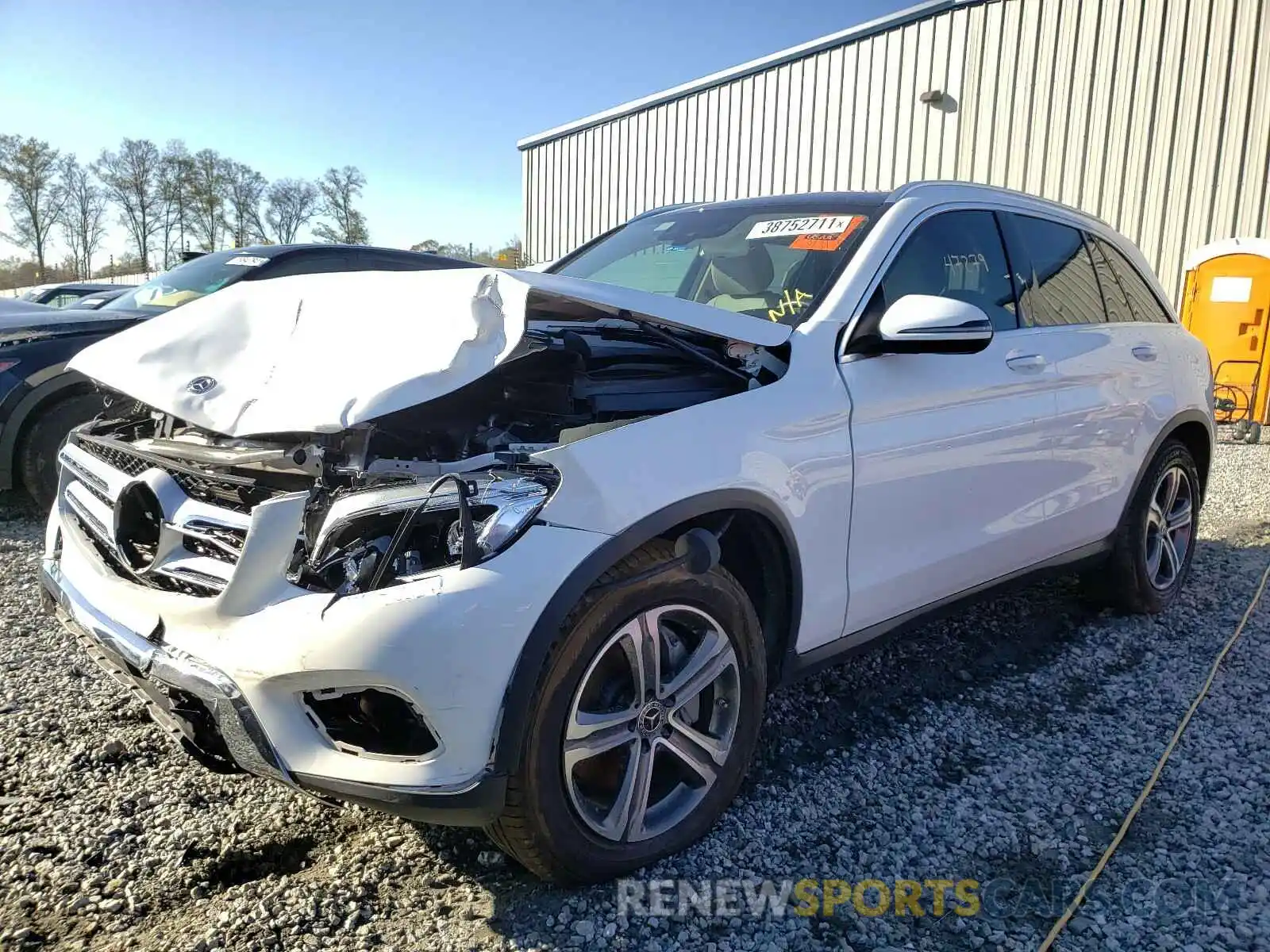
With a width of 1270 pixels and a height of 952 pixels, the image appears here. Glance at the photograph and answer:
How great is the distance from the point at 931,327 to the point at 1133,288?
7.42 ft

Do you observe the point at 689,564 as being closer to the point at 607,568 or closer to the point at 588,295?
the point at 607,568

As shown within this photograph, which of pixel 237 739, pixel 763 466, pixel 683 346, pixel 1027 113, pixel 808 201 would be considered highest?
pixel 1027 113

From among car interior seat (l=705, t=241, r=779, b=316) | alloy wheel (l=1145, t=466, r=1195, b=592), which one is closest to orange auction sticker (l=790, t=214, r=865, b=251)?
car interior seat (l=705, t=241, r=779, b=316)

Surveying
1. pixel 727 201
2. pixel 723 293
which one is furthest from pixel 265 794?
pixel 727 201

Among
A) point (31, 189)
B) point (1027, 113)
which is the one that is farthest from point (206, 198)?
point (1027, 113)

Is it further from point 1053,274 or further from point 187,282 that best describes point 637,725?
point 187,282

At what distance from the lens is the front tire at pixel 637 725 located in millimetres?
1920

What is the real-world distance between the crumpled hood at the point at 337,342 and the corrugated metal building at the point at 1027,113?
798cm

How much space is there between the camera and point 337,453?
200cm

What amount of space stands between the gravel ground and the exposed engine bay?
2.42ft

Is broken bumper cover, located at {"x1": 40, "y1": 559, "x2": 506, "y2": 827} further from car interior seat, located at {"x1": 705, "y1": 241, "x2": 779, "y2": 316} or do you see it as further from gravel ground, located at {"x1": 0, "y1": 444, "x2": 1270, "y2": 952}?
car interior seat, located at {"x1": 705, "y1": 241, "x2": 779, "y2": 316}

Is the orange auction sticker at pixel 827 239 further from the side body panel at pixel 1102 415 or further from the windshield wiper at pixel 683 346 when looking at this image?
the side body panel at pixel 1102 415

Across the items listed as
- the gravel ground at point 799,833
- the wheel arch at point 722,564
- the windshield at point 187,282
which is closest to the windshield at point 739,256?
the wheel arch at point 722,564

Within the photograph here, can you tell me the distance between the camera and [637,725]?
2129mm
